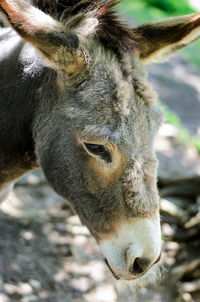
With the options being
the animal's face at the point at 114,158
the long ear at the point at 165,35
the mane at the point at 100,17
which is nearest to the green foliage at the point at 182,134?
the long ear at the point at 165,35

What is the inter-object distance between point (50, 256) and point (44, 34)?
11.0ft

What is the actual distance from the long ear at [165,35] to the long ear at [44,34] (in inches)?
24.3

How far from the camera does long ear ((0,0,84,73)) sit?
2533 millimetres

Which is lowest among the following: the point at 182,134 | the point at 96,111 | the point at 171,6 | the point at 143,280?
the point at 171,6

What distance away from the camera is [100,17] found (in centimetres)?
305

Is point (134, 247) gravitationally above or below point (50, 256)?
above

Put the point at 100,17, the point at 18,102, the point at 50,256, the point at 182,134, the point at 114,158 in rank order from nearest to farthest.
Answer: the point at 114,158 → the point at 100,17 → the point at 18,102 → the point at 50,256 → the point at 182,134

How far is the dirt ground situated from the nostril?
1.17 meters

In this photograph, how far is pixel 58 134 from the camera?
302 centimetres

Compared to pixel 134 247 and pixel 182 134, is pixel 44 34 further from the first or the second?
pixel 182 134

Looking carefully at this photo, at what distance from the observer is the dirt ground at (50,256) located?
4738 mm

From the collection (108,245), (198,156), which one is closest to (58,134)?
(108,245)

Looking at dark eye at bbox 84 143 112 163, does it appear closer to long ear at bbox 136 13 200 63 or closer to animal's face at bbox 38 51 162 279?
animal's face at bbox 38 51 162 279

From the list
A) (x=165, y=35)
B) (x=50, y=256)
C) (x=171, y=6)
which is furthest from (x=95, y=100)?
(x=171, y=6)
